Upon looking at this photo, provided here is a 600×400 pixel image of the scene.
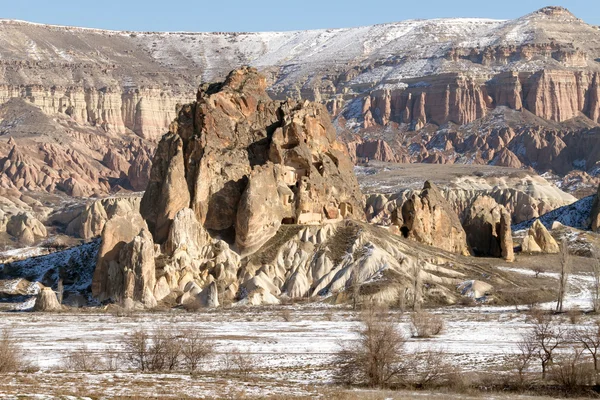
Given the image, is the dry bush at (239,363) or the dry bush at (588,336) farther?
the dry bush at (588,336)

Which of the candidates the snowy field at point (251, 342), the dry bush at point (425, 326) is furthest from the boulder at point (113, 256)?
the dry bush at point (425, 326)

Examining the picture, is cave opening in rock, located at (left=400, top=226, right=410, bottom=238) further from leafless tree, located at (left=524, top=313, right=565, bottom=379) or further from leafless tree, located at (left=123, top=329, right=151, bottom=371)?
leafless tree, located at (left=123, top=329, right=151, bottom=371)

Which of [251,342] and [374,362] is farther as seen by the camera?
[251,342]

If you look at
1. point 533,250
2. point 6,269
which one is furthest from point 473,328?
point 6,269

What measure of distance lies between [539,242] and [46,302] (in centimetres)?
5877

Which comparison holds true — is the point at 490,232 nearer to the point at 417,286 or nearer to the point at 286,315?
the point at 417,286

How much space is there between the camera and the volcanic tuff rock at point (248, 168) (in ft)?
373

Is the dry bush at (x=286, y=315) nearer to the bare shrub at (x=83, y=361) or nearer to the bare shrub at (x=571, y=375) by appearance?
the bare shrub at (x=83, y=361)

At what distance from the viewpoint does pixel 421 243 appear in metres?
126

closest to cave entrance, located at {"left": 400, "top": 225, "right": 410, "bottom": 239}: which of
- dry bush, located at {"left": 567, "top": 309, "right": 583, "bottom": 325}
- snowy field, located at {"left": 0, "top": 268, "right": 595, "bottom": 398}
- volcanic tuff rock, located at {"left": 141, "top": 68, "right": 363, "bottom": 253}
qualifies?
volcanic tuff rock, located at {"left": 141, "top": 68, "right": 363, "bottom": 253}

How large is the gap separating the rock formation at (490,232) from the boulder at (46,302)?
49653 millimetres

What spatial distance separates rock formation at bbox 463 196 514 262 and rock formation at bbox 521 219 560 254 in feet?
11.0

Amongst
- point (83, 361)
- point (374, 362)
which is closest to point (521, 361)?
point (374, 362)

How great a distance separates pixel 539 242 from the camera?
439 feet
